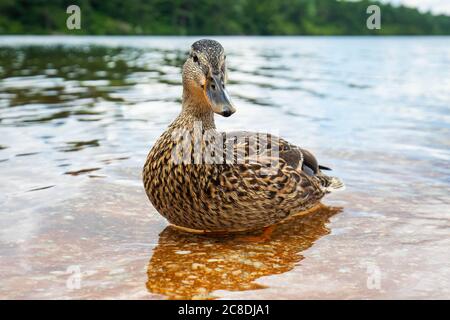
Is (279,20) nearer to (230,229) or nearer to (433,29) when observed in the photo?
(433,29)

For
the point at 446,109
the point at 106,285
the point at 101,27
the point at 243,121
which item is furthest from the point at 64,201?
the point at 101,27

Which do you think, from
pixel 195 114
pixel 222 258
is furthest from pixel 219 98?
pixel 222 258

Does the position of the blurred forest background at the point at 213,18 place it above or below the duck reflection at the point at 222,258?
above

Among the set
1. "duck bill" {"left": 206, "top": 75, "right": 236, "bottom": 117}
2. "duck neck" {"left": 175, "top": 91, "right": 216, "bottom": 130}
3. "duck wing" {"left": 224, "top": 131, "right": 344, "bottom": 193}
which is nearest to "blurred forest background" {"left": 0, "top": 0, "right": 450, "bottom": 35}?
"duck wing" {"left": 224, "top": 131, "right": 344, "bottom": 193}

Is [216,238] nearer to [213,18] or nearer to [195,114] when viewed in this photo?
[195,114]

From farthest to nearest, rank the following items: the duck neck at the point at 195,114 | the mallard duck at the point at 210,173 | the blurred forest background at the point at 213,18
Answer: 1. the blurred forest background at the point at 213,18
2. the duck neck at the point at 195,114
3. the mallard duck at the point at 210,173

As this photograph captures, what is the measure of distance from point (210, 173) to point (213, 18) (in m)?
107

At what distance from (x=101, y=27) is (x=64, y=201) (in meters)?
90.8

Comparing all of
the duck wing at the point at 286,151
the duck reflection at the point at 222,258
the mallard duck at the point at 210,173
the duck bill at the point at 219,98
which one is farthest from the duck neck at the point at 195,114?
the duck reflection at the point at 222,258

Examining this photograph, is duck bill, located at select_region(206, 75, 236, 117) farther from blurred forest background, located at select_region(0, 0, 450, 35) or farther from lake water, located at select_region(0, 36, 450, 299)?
blurred forest background, located at select_region(0, 0, 450, 35)

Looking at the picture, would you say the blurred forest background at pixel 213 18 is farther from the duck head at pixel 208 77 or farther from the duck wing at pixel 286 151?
the duck head at pixel 208 77

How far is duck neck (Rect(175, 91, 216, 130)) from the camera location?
483 centimetres

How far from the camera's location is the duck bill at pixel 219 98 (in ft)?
13.5

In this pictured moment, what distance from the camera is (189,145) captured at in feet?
15.4
